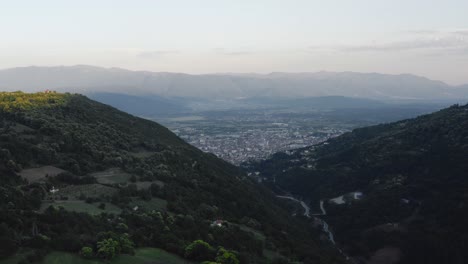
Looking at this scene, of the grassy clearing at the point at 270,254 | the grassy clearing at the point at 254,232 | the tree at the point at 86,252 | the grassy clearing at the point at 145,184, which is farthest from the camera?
the grassy clearing at the point at 145,184

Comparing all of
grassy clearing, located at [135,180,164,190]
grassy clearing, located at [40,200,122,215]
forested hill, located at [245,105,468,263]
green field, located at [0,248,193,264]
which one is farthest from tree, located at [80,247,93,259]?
forested hill, located at [245,105,468,263]

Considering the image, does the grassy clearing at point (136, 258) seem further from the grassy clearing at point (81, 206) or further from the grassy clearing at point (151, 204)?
the grassy clearing at point (151, 204)

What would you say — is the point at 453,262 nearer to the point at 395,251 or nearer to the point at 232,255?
the point at 395,251

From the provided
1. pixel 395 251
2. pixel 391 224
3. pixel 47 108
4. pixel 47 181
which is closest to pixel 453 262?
pixel 395 251

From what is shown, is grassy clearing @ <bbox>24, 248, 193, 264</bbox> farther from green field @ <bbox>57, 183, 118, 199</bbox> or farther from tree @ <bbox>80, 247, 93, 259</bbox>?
green field @ <bbox>57, 183, 118, 199</bbox>

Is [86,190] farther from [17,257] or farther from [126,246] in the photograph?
[17,257]

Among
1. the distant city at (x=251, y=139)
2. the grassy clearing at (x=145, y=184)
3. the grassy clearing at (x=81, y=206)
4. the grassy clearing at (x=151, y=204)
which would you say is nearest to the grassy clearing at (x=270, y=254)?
the grassy clearing at (x=151, y=204)

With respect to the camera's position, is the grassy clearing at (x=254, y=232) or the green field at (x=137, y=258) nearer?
the green field at (x=137, y=258)
